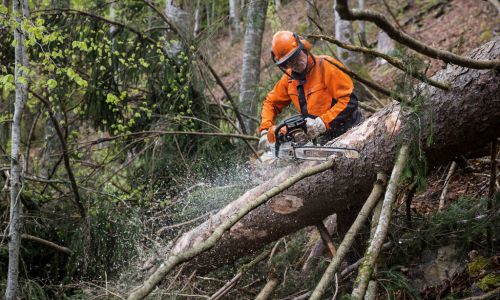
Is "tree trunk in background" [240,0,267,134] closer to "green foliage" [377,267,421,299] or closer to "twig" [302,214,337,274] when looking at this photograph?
"twig" [302,214,337,274]

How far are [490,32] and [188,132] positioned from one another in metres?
7.29

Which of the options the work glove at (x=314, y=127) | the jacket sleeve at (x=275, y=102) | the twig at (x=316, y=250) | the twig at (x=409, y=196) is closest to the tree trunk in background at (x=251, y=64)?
the jacket sleeve at (x=275, y=102)

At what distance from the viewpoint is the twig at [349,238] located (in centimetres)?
292

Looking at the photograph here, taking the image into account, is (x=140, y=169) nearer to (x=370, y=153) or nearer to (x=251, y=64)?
(x=251, y=64)

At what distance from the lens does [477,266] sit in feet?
11.5

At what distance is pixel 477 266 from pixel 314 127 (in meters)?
1.61

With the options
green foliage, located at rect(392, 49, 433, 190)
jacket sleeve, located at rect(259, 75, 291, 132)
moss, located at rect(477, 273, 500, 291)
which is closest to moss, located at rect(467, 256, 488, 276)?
moss, located at rect(477, 273, 500, 291)

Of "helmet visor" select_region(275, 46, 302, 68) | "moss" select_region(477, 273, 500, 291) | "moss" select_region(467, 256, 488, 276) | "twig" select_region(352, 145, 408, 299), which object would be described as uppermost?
"helmet visor" select_region(275, 46, 302, 68)

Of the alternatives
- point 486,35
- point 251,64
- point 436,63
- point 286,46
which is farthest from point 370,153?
point 486,35

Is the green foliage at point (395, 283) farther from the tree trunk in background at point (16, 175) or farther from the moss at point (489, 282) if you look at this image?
the tree trunk in background at point (16, 175)

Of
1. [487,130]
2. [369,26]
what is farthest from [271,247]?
[369,26]

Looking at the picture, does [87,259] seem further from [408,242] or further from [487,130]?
[487,130]

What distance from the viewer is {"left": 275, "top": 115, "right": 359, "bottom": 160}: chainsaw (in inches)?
155

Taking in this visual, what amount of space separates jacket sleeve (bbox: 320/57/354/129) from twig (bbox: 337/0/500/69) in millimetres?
1642
